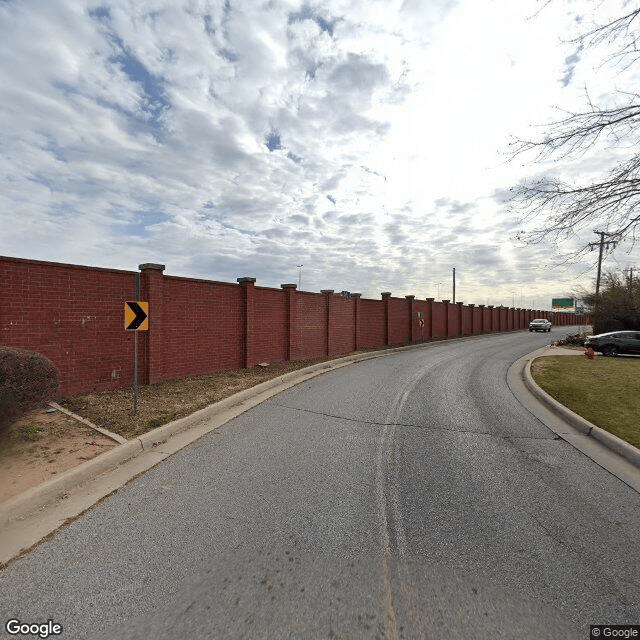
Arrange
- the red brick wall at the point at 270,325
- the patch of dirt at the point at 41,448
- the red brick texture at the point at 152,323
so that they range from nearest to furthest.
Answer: the patch of dirt at the point at 41,448
the red brick texture at the point at 152,323
the red brick wall at the point at 270,325

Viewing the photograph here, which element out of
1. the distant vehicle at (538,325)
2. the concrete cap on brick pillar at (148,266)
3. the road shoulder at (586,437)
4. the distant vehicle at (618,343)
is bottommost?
the road shoulder at (586,437)

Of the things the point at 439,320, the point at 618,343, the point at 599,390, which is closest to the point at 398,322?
the point at 439,320

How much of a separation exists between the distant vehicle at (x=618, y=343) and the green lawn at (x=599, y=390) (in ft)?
17.6

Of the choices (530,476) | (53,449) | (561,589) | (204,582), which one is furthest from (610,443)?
(53,449)

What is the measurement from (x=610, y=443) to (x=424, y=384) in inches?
215

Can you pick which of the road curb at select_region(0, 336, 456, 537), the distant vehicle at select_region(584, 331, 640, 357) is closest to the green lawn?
the distant vehicle at select_region(584, 331, 640, 357)

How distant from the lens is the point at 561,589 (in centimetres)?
272

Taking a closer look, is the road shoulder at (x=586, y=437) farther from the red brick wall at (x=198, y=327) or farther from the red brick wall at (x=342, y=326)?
the red brick wall at (x=342, y=326)

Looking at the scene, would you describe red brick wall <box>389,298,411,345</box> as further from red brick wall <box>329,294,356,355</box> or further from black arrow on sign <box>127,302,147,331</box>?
black arrow on sign <box>127,302,147,331</box>

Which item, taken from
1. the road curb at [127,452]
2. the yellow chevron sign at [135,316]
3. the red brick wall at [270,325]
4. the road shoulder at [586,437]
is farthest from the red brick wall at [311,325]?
the yellow chevron sign at [135,316]

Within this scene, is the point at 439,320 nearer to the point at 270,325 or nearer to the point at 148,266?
the point at 270,325

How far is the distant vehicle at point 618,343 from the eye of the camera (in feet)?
66.8

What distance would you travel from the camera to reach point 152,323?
397 inches

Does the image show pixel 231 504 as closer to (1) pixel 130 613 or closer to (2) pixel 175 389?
(1) pixel 130 613
